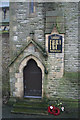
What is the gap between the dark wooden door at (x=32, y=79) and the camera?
25.2 feet

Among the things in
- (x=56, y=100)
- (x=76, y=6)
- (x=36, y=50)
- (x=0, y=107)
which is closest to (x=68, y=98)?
(x=56, y=100)

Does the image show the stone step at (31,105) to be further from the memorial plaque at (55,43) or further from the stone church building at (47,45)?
the memorial plaque at (55,43)

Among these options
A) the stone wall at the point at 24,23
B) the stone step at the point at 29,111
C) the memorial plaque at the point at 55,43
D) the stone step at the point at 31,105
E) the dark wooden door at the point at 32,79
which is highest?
the stone wall at the point at 24,23

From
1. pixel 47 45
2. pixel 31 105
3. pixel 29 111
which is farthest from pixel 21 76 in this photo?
pixel 47 45

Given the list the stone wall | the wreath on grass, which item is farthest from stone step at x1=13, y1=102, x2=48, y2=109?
the stone wall

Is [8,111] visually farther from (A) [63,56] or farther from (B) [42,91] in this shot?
(A) [63,56]

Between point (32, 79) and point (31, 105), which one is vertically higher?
point (32, 79)

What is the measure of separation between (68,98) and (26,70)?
315 centimetres

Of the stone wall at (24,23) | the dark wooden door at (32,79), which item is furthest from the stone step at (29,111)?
the stone wall at (24,23)

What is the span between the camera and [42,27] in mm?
7184

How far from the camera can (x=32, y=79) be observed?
7.77m

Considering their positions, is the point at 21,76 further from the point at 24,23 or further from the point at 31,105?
the point at 24,23

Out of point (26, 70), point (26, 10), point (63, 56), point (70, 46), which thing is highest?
point (26, 10)

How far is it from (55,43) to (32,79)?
9.00ft
